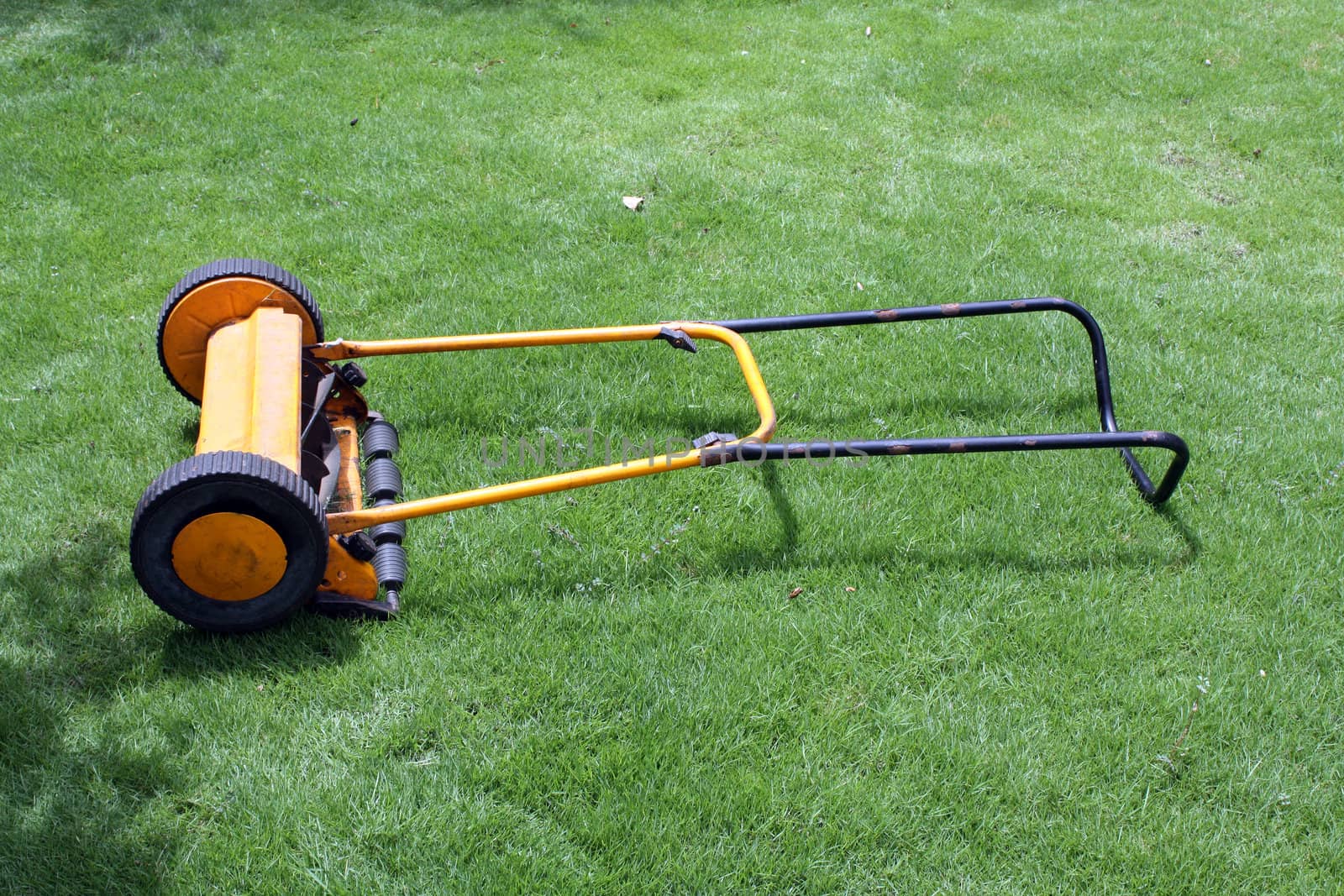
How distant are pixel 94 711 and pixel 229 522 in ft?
2.23

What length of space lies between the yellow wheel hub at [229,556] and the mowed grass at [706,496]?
0.22m

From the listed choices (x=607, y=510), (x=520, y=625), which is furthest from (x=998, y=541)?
(x=520, y=625)

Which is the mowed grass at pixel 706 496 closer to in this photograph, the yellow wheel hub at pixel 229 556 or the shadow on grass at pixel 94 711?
the shadow on grass at pixel 94 711

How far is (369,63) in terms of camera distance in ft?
24.2

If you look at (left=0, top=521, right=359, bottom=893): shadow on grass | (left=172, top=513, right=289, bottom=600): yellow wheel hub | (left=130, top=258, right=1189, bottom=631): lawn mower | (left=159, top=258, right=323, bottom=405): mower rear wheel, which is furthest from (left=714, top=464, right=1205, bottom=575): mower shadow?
(left=159, top=258, right=323, bottom=405): mower rear wheel

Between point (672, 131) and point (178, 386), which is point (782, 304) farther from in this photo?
point (178, 386)

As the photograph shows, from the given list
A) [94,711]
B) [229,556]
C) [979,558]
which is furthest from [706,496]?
[94,711]

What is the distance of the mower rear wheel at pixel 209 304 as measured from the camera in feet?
12.3

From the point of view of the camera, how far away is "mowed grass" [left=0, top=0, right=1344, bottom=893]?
2762mm

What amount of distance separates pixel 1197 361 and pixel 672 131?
11.5 feet

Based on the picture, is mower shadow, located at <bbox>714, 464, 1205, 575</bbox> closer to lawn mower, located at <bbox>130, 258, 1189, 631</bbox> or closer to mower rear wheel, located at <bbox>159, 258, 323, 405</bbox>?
lawn mower, located at <bbox>130, 258, 1189, 631</bbox>

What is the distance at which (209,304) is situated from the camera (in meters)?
3.76

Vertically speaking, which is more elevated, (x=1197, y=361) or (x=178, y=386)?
(x=178, y=386)

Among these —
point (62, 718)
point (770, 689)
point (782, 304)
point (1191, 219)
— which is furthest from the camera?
point (1191, 219)
